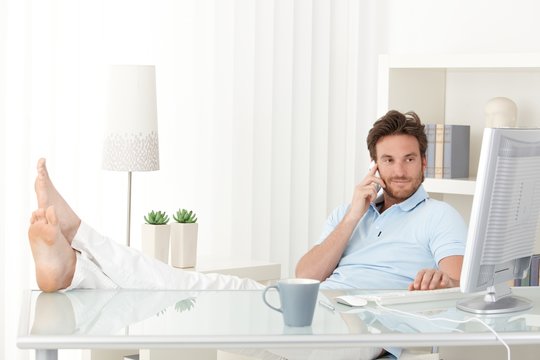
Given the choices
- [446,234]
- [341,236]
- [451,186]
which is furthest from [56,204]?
[451,186]

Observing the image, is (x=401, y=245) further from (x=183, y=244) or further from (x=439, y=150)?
(x=439, y=150)

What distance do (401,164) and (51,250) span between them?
1.29m

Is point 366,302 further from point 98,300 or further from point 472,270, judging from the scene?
A: point 98,300

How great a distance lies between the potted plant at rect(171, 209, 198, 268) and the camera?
11.8 ft

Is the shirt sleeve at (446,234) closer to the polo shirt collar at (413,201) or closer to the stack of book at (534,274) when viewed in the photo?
the polo shirt collar at (413,201)

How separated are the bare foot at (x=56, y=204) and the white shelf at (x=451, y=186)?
1.80m

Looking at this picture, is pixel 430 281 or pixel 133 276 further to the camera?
pixel 133 276

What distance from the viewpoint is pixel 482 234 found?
85.1 inches

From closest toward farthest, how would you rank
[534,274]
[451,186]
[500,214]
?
[500,214], [534,274], [451,186]

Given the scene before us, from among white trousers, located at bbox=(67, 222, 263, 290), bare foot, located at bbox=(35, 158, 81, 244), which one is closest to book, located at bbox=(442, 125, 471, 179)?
white trousers, located at bbox=(67, 222, 263, 290)

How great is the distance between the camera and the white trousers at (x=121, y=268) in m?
2.59

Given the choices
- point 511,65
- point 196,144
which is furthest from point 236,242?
point 511,65

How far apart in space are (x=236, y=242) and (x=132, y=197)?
1.95 ft

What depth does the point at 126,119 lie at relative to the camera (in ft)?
11.6
